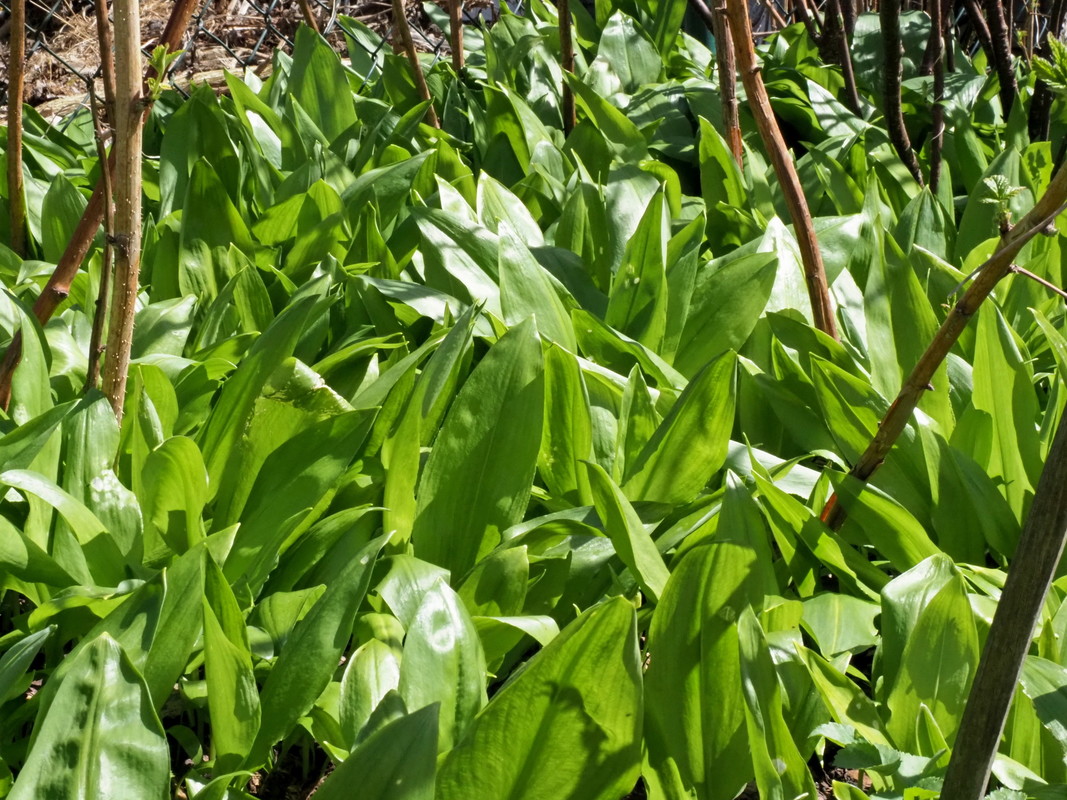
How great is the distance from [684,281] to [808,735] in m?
0.97

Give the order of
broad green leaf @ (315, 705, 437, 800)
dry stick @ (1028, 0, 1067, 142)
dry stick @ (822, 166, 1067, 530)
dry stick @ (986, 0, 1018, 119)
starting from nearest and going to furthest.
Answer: broad green leaf @ (315, 705, 437, 800) < dry stick @ (822, 166, 1067, 530) < dry stick @ (1028, 0, 1067, 142) < dry stick @ (986, 0, 1018, 119)

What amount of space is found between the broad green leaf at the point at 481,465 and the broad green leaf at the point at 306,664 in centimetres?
25

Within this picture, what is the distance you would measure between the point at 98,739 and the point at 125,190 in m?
0.72

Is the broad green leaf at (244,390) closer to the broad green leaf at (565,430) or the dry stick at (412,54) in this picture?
the broad green leaf at (565,430)

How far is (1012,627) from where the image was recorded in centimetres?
87

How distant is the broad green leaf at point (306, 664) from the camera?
4.07ft

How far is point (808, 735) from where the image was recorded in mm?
1277

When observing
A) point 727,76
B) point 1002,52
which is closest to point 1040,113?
point 1002,52

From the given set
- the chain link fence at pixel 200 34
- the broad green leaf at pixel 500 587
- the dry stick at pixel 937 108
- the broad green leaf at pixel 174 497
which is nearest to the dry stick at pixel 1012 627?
the broad green leaf at pixel 500 587

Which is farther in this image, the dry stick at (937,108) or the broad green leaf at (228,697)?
the dry stick at (937,108)

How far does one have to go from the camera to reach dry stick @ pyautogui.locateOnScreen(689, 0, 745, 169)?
A: 2.10 m

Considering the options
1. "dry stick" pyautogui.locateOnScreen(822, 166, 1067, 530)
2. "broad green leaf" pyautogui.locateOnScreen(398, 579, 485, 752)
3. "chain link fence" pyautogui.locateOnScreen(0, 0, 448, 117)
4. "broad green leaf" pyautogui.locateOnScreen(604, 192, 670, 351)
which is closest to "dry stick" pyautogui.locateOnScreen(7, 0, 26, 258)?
"broad green leaf" pyautogui.locateOnScreen(604, 192, 670, 351)

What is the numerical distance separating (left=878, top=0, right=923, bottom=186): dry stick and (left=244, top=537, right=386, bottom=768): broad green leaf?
198cm

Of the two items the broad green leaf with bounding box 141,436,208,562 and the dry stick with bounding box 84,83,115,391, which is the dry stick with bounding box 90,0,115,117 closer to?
the dry stick with bounding box 84,83,115,391
